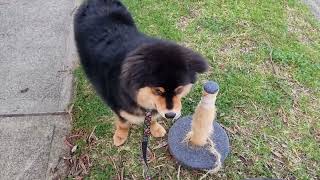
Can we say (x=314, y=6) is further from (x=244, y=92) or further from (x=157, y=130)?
(x=157, y=130)

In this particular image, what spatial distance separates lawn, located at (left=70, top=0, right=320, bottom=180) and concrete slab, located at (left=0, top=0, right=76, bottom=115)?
0.77 feet

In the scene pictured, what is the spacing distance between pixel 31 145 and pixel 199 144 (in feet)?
4.92

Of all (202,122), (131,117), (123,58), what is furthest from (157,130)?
(123,58)

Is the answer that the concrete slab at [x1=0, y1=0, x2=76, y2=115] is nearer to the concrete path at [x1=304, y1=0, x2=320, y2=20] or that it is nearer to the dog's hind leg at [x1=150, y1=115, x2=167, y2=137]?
the dog's hind leg at [x1=150, y1=115, x2=167, y2=137]

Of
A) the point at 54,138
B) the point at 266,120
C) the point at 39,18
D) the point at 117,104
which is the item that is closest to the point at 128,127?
the point at 117,104

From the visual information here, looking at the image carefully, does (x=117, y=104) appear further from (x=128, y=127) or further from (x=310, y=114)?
(x=310, y=114)

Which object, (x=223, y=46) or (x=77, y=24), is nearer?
(x=77, y=24)

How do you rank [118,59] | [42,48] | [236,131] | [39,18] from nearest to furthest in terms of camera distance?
[118,59]
[236,131]
[42,48]
[39,18]

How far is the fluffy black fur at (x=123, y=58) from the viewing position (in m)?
2.46

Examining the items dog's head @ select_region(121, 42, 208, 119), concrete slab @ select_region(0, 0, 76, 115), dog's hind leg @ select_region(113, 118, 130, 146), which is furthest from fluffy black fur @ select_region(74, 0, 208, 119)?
concrete slab @ select_region(0, 0, 76, 115)

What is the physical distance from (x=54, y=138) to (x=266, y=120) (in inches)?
79.2

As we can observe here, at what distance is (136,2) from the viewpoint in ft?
16.4

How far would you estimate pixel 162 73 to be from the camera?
96.0 inches

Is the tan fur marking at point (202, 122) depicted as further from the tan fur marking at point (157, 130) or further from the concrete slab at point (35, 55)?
the concrete slab at point (35, 55)
